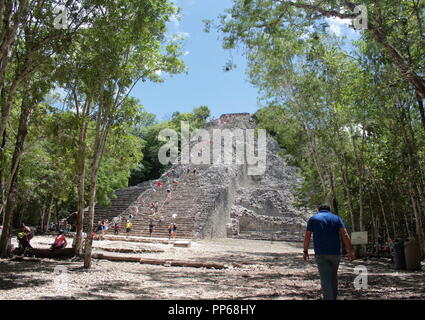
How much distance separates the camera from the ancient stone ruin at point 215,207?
79.2 feet

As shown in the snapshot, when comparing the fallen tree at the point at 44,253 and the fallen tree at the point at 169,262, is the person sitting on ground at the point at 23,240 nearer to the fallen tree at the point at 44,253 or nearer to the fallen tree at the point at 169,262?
the fallen tree at the point at 44,253

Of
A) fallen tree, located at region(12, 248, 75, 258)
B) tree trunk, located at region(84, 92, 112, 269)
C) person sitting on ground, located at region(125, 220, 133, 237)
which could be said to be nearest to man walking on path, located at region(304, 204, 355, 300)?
tree trunk, located at region(84, 92, 112, 269)

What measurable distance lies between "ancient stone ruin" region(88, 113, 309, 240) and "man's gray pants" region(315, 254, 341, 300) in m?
17.9

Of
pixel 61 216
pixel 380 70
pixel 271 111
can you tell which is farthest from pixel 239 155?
pixel 380 70

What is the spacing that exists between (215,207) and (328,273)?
21.2m

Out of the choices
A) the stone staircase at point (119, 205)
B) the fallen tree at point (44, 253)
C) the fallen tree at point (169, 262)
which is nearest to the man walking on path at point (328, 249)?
the fallen tree at point (169, 262)

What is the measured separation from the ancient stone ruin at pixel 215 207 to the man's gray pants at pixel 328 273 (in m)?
17.9

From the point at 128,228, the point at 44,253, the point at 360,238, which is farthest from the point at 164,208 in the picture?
the point at 360,238

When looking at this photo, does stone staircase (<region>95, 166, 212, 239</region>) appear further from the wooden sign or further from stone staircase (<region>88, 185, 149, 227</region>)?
the wooden sign

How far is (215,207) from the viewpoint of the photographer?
84.1 feet

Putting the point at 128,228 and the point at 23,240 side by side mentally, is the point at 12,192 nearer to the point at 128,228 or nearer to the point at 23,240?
the point at 23,240

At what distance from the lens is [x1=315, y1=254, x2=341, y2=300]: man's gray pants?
4461mm

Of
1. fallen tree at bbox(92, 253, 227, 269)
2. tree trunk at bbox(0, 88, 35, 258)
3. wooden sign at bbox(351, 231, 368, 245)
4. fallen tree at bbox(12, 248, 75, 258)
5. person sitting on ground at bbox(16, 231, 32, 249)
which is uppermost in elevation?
tree trunk at bbox(0, 88, 35, 258)
